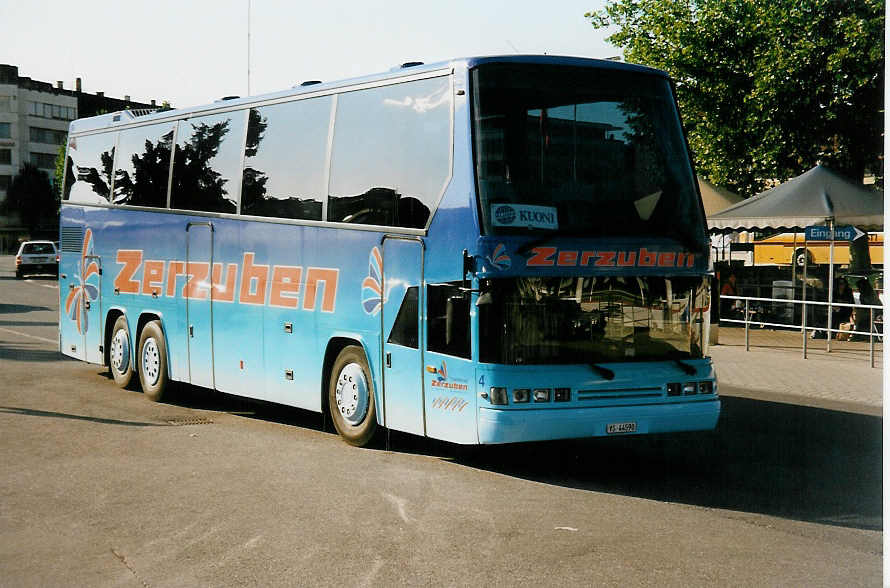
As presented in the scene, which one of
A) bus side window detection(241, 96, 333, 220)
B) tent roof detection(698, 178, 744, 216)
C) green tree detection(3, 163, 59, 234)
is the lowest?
bus side window detection(241, 96, 333, 220)

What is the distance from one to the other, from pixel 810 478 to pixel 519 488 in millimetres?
2550

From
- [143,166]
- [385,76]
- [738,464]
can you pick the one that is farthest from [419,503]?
[143,166]

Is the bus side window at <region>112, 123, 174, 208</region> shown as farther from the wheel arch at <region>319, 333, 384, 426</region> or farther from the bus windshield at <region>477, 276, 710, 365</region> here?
the bus windshield at <region>477, 276, 710, 365</region>

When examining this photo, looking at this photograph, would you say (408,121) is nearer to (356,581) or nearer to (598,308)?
(598,308)

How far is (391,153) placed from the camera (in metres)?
10.5

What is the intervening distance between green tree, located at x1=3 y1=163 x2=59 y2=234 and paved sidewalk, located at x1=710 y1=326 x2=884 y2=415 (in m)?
113

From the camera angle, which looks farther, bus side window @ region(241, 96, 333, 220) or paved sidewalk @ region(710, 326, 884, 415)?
paved sidewalk @ region(710, 326, 884, 415)

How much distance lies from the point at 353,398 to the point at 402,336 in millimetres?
1075

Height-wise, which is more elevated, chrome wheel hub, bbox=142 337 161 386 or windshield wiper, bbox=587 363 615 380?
windshield wiper, bbox=587 363 615 380

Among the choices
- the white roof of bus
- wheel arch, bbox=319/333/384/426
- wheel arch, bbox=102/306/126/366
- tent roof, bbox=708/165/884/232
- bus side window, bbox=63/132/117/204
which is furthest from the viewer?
tent roof, bbox=708/165/884/232

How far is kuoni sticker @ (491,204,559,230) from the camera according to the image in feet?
30.6

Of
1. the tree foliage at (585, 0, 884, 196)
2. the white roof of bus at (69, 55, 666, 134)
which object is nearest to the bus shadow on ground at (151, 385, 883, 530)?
the white roof of bus at (69, 55, 666, 134)

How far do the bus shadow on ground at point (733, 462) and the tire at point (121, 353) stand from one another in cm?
259

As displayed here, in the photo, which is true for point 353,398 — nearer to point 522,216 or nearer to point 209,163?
point 522,216
